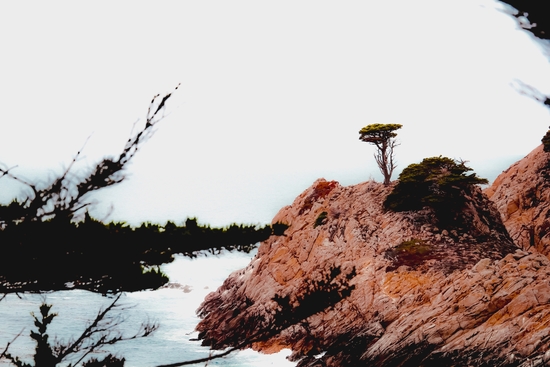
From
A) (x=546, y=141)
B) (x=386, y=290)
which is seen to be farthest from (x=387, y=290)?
(x=546, y=141)

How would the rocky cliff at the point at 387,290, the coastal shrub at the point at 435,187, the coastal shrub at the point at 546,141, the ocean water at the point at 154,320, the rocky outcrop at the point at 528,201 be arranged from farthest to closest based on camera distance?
the coastal shrub at the point at 546,141, the rocky outcrop at the point at 528,201, the coastal shrub at the point at 435,187, the ocean water at the point at 154,320, the rocky cliff at the point at 387,290

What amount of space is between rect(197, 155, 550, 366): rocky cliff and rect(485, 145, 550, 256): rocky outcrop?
182 inches

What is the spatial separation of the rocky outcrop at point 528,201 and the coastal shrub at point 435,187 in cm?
643

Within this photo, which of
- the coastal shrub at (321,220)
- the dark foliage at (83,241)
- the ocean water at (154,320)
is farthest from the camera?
the coastal shrub at (321,220)

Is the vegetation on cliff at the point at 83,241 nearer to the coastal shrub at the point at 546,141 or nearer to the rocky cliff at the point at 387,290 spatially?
the rocky cliff at the point at 387,290

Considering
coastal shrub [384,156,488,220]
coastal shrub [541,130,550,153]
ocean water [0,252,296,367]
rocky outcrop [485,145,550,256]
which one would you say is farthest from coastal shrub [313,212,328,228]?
coastal shrub [541,130,550,153]

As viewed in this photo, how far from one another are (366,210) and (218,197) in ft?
310

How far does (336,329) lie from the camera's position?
22438 mm

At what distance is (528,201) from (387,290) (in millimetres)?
18123

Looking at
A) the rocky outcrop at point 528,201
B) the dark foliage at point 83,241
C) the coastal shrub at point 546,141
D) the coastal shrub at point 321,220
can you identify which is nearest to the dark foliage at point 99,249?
the dark foliage at point 83,241

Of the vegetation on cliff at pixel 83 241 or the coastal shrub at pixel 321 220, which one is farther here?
the coastal shrub at pixel 321 220

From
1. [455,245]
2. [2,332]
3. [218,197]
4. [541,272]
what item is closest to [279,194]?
[218,197]

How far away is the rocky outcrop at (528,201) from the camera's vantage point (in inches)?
1204

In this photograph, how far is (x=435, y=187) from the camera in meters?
28.4
